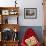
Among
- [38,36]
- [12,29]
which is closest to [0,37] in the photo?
[12,29]

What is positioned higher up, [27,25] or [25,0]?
[25,0]

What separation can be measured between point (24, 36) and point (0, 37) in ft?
2.82

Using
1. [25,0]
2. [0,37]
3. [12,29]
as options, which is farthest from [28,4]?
[0,37]

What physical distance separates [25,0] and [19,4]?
0.90ft

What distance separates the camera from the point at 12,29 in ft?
18.8

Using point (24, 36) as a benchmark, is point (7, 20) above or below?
above

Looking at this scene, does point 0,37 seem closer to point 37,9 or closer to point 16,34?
point 16,34

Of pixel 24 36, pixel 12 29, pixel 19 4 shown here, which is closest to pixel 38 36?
pixel 24 36

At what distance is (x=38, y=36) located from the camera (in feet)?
19.0

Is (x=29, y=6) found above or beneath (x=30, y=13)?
above

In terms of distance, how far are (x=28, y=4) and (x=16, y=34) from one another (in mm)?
1219

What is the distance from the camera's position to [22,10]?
5.83 meters

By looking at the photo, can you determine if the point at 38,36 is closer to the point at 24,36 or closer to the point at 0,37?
the point at 24,36

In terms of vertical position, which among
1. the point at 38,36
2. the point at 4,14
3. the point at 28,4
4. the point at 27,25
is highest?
the point at 28,4
